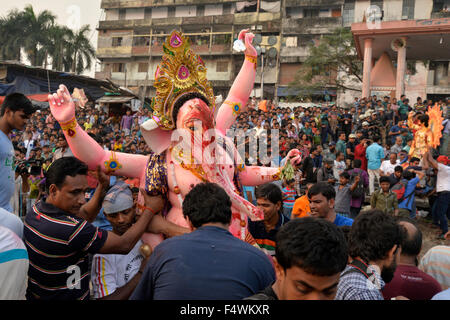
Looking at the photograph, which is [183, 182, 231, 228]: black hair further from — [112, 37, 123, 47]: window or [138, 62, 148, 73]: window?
[112, 37, 123, 47]: window

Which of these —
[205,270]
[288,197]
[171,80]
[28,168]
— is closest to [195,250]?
[205,270]

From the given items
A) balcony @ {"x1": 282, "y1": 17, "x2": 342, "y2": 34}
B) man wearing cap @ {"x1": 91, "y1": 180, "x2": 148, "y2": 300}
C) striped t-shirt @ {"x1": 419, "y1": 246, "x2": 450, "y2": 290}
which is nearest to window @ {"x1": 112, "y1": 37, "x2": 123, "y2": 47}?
balcony @ {"x1": 282, "y1": 17, "x2": 342, "y2": 34}

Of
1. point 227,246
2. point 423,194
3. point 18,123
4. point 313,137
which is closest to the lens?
point 227,246

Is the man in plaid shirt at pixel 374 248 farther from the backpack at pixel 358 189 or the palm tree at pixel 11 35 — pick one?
the palm tree at pixel 11 35

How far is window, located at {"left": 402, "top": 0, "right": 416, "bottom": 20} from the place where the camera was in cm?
2865

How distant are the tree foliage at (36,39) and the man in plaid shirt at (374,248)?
33449 mm

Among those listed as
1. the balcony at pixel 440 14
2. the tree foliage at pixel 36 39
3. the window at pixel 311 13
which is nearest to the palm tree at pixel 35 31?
the tree foliage at pixel 36 39

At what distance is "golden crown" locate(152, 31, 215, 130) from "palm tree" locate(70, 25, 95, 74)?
1270 inches

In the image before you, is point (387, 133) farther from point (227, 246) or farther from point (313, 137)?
point (227, 246)

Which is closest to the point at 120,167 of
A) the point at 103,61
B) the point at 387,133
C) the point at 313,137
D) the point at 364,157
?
the point at 364,157

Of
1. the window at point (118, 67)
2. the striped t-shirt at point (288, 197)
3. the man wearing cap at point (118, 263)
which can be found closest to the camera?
the man wearing cap at point (118, 263)

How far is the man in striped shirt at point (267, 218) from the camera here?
344cm
